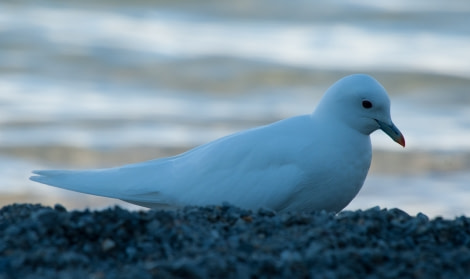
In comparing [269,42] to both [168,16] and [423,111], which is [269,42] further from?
[423,111]

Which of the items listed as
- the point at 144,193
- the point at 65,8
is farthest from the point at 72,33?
the point at 144,193

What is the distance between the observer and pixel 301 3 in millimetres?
18328

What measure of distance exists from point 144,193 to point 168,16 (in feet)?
41.6

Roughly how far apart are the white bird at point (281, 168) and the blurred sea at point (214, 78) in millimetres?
3503

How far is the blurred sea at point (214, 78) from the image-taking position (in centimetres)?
1045

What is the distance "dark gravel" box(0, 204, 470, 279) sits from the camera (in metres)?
3.64

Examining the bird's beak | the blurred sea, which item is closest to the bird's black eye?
the bird's beak

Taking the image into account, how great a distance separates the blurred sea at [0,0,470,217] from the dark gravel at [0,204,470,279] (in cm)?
434

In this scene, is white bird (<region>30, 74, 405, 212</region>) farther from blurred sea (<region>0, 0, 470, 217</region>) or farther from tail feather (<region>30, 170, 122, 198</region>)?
blurred sea (<region>0, 0, 470, 217</region>)

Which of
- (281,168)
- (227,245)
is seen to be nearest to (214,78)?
(281,168)

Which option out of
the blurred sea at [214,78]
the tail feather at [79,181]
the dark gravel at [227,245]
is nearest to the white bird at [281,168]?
the tail feather at [79,181]

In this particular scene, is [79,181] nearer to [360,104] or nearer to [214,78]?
[360,104]

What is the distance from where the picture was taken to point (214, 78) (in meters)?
14.2

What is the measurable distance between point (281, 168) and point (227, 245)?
1.27 m
